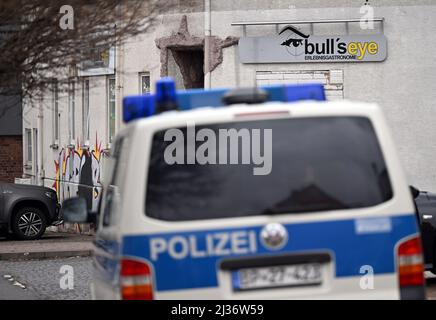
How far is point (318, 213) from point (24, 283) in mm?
10059

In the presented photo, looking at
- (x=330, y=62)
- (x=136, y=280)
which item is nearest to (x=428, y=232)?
(x=136, y=280)

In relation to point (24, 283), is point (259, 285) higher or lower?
higher

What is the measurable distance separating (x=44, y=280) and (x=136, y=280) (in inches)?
393

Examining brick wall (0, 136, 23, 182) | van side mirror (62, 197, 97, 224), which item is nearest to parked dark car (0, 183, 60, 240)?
van side mirror (62, 197, 97, 224)

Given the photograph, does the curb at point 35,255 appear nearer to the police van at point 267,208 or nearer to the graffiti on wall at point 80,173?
the graffiti on wall at point 80,173

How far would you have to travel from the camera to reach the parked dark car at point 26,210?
24062 millimetres

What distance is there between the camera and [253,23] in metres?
24.7

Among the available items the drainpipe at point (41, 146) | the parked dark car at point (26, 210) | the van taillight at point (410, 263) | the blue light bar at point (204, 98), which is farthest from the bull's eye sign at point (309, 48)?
the van taillight at point (410, 263)

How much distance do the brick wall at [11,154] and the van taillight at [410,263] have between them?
1405 inches

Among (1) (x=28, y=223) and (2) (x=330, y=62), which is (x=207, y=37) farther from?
(1) (x=28, y=223)

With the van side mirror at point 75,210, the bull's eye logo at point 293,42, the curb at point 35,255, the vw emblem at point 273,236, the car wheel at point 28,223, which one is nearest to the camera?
the vw emblem at point 273,236

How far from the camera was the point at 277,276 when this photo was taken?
20.6ft

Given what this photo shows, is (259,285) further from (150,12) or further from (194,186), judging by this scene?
(150,12)

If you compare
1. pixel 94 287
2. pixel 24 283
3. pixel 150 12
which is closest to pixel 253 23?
pixel 24 283
